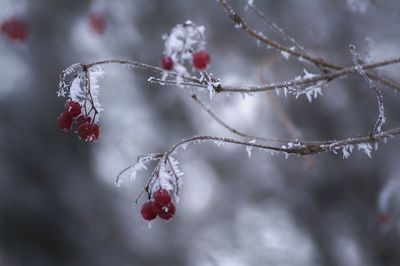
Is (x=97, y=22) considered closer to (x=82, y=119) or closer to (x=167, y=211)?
(x=82, y=119)

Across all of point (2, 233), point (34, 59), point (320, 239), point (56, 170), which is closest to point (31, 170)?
point (56, 170)

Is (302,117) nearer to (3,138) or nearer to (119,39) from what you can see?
(119,39)

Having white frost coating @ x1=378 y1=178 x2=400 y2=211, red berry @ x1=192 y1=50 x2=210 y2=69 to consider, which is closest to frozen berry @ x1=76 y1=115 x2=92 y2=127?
red berry @ x1=192 y1=50 x2=210 y2=69

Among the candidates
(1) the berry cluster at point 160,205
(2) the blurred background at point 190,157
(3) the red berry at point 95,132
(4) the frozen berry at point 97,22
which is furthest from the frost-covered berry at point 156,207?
(4) the frozen berry at point 97,22

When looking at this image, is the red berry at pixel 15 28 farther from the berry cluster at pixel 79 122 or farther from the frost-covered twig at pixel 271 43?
the frost-covered twig at pixel 271 43

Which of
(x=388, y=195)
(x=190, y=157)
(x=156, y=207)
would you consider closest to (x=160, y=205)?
(x=156, y=207)
